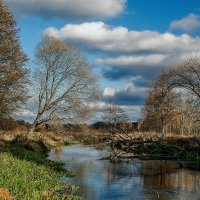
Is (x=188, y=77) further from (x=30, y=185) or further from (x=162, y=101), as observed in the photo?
(x=30, y=185)

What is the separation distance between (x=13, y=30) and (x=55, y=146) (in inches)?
636

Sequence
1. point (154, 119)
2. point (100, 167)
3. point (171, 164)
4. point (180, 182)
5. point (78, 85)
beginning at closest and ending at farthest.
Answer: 1. point (180, 182)
2. point (100, 167)
3. point (171, 164)
4. point (78, 85)
5. point (154, 119)

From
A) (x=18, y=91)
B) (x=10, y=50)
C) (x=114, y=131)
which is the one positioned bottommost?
(x=114, y=131)

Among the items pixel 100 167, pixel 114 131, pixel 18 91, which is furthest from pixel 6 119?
pixel 100 167

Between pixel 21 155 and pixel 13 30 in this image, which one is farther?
pixel 13 30

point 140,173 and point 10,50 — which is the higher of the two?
point 10,50

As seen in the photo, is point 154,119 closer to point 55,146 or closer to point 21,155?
point 55,146

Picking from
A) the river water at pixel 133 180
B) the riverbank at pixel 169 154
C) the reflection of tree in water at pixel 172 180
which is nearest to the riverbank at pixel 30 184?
the river water at pixel 133 180

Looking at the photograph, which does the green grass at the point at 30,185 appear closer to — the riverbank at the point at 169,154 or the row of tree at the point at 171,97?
the riverbank at the point at 169,154

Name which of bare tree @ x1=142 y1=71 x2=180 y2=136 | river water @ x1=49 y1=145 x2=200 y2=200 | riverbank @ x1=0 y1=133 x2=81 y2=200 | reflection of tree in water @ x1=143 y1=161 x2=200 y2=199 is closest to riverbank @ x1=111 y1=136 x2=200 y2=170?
river water @ x1=49 y1=145 x2=200 y2=200

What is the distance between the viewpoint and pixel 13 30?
37.3 m

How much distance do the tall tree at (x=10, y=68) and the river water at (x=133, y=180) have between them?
279 inches

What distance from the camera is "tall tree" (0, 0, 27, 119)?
36.0 m

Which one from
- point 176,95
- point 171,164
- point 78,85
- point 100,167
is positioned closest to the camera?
point 100,167
